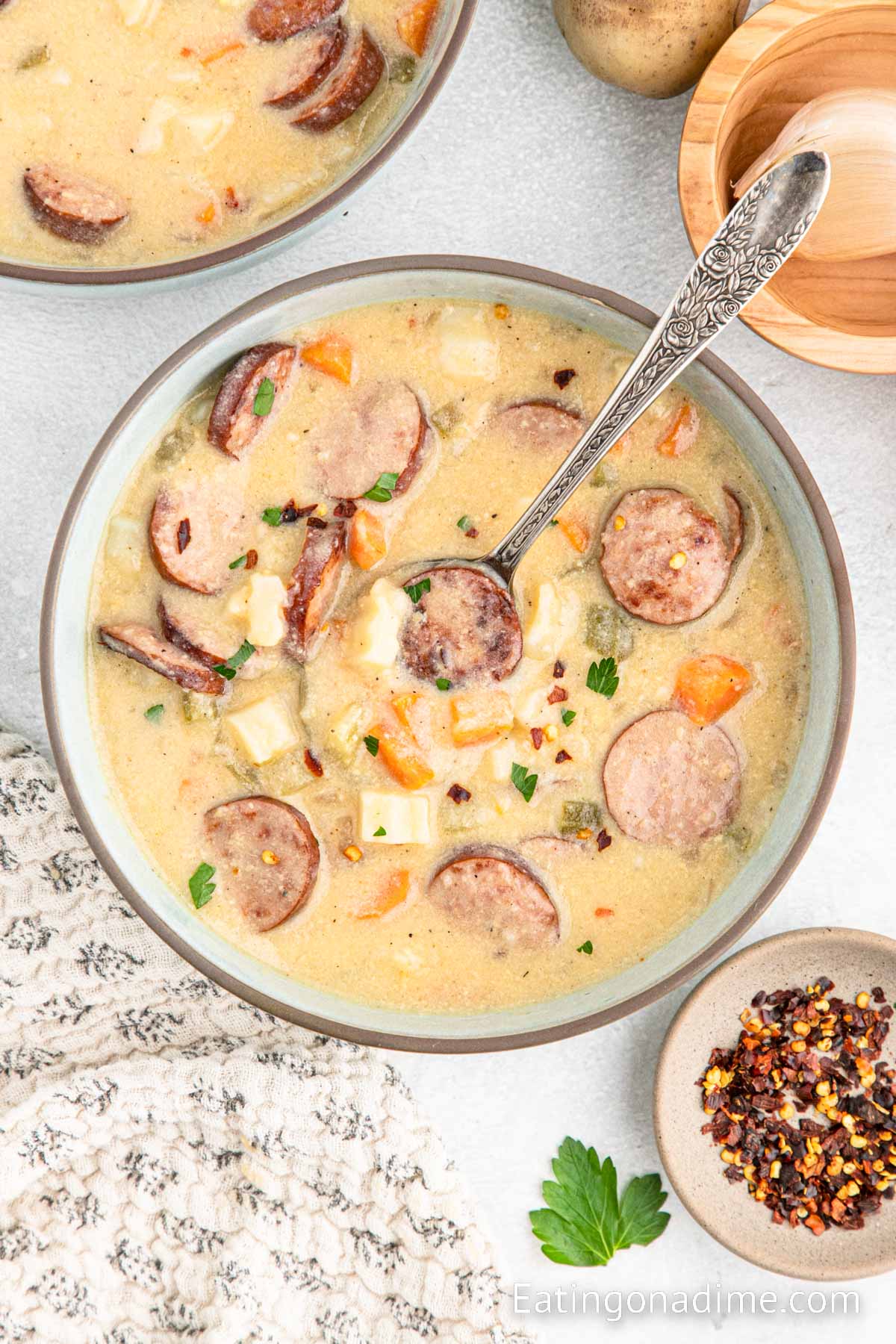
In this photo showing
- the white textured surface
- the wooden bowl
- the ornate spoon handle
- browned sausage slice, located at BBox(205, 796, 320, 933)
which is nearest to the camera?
the ornate spoon handle

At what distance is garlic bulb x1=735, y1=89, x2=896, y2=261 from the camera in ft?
8.36

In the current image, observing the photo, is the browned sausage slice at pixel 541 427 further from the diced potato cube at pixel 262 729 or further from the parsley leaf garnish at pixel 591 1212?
the parsley leaf garnish at pixel 591 1212

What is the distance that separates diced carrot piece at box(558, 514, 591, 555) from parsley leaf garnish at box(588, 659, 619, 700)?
10.1 inches

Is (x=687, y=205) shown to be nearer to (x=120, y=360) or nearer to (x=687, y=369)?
(x=687, y=369)

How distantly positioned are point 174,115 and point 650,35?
1.07m

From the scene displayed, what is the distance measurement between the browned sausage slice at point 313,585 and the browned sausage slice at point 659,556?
0.58 meters

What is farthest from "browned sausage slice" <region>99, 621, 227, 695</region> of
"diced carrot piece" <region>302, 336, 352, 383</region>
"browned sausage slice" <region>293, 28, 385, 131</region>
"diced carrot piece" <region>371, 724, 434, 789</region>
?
"browned sausage slice" <region>293, 28, 385, 131</region>

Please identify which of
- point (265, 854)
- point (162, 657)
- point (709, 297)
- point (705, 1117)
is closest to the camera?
point (709, 297)

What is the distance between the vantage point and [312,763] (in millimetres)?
2545

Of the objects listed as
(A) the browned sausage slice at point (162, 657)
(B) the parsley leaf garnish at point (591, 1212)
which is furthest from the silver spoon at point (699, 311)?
(B) the parsley leaf garnish at point (591, 1212)

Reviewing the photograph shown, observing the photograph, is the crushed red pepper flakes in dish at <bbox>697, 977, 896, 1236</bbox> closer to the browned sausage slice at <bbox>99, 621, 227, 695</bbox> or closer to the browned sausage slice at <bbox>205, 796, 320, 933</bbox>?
the browned sausage slice at <bbox>205, 796, 320, 933</bbox>

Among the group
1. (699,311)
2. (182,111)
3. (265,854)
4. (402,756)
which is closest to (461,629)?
(402,756)

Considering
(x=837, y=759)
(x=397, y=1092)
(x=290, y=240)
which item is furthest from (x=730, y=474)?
(x=397, y=1092)

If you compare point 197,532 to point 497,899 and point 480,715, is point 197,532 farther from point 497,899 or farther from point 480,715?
point 497,899
